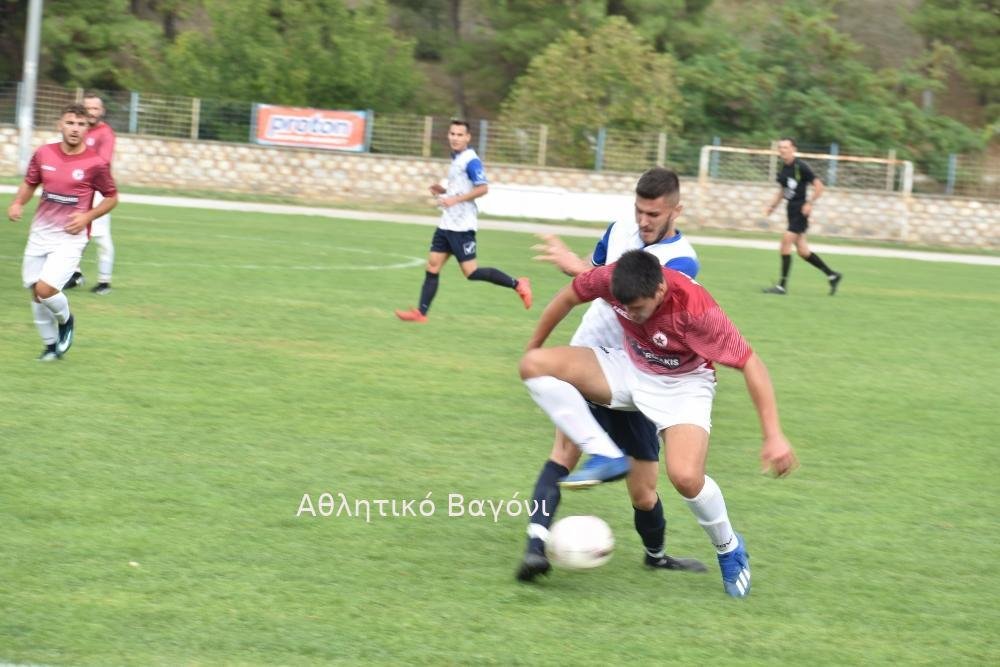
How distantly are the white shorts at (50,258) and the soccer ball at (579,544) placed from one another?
5.42m

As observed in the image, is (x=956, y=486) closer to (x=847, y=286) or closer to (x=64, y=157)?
(x=64, y=157)

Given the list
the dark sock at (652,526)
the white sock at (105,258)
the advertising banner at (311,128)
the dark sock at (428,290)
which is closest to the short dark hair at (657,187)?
the dark sock at (652,526)

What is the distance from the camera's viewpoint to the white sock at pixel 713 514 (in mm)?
5570

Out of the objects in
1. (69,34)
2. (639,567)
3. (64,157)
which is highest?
(69,34)

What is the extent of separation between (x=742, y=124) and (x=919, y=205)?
8.65 metres

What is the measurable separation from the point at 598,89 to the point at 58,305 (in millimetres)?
28964

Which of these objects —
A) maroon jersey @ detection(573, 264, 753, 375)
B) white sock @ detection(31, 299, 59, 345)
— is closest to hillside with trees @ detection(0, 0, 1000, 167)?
white sock @ detection(31, 299, 59, 345)

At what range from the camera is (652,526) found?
588 cm

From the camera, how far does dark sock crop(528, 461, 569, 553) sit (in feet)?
18.4

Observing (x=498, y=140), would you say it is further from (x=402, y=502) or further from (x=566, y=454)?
(x=566, y=454)

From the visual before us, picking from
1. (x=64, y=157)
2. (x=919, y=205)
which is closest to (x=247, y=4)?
(x=919, y=205)

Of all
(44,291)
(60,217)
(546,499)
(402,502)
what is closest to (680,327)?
(546,499)

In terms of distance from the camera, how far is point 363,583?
5.45 m

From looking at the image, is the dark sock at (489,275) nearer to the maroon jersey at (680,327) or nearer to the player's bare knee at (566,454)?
the player's bare knee at (566,454)
